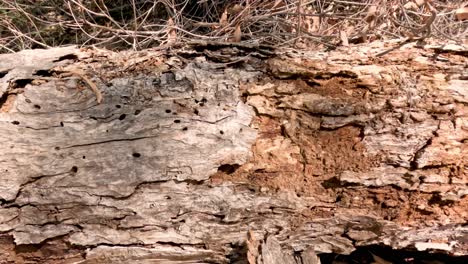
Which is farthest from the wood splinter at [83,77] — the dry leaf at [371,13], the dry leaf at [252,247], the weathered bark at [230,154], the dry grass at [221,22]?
the dry leaf at [371,13]

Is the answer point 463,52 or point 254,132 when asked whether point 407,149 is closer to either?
point 463,52

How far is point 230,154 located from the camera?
179 centimetres

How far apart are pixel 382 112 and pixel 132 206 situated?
3.15 ft

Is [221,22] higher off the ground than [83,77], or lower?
higher

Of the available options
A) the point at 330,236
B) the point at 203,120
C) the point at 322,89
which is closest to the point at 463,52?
the point at 322,89

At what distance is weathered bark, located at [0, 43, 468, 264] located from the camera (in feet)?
5.73

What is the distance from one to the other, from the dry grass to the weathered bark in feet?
1.27

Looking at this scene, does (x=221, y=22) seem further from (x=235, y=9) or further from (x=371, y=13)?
(x=371, y=13)

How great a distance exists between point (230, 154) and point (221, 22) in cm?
95

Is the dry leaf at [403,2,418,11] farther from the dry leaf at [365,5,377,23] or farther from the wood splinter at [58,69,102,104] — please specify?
the wood splinter at [58,69,102,104]

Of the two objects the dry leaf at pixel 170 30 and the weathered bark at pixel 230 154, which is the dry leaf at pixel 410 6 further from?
the dry leaf at pixel 170 30

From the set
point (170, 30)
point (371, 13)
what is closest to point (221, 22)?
point (170, 30)

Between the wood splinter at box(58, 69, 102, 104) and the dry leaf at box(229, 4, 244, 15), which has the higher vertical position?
the dry leaf at box(229, 4, 244, 15)

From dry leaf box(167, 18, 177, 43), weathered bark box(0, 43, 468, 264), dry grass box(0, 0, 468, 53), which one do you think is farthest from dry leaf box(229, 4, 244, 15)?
weathered bark box(0, 43, 468, 264)
